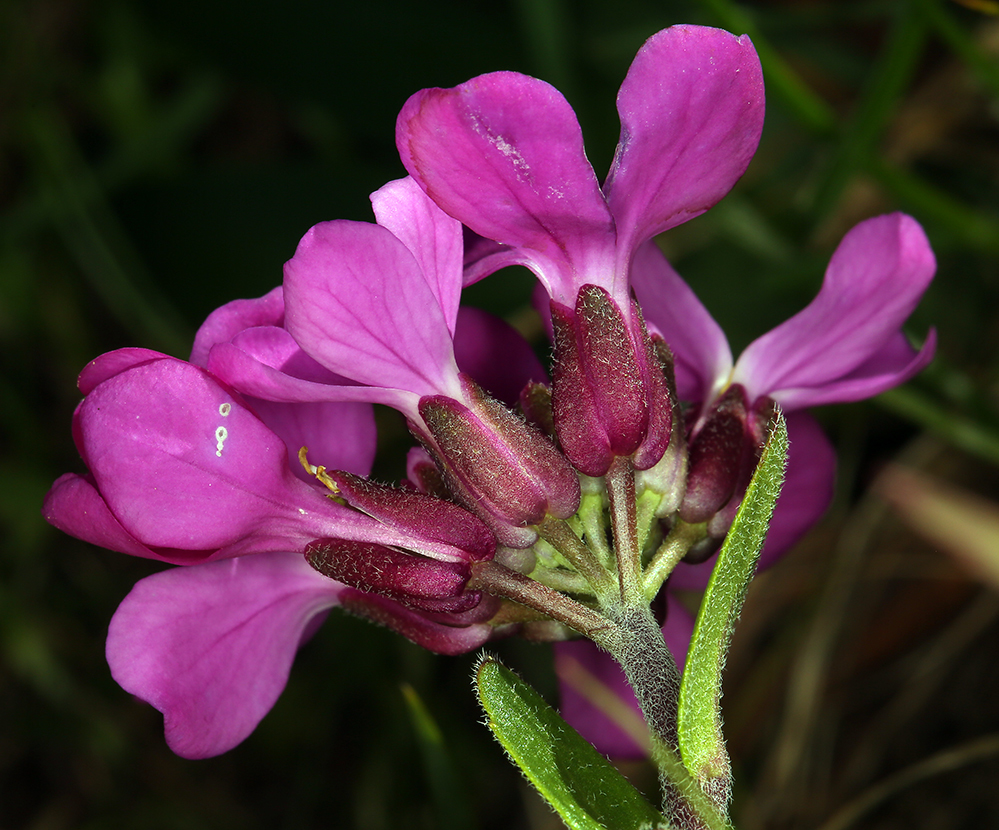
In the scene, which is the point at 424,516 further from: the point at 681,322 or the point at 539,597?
the point at 681,322

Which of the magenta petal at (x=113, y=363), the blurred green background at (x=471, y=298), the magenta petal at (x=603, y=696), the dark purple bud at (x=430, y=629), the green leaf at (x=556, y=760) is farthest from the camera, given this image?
the blurred green background at (x=471, y=298)

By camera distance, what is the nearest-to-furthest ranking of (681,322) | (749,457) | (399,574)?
(399,574), (749,457), (681,322)

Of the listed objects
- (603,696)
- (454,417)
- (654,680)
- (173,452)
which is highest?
(173,452)

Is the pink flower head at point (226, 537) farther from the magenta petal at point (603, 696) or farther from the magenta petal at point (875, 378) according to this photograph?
the magenta petal at point (875, 378)

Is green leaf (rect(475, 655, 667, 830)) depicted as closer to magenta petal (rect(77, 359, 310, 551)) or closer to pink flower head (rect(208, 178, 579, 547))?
pink flower head (rect(208, 178, 579, 547))

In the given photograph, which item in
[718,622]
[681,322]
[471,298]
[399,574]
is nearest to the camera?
[718,622]

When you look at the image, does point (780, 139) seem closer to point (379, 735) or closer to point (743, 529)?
point (379, 735)

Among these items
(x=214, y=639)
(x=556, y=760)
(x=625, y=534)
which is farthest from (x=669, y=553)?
(x=214, y=639)

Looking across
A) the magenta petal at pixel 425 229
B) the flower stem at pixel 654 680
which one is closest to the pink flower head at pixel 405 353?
the magenta petal at pixel 425 229

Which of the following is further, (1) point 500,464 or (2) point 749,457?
(2) point 749,457
